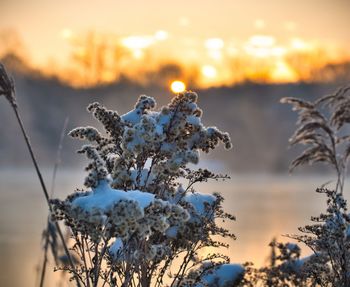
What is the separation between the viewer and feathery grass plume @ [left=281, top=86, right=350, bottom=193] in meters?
8.61

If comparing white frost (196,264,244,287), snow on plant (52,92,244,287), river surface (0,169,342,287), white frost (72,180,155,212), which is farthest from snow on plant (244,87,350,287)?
river surface (0,169,342,287)

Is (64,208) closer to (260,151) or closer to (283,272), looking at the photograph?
(283,272)

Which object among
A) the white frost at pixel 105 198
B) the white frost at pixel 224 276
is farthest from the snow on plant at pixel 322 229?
the white frost at pixel 105 198

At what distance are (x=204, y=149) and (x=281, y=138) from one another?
4709cm

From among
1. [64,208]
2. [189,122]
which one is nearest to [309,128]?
[189,122]

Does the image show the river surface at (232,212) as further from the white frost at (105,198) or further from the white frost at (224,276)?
the white frost at (105,198)

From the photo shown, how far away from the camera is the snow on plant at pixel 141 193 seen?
438cm

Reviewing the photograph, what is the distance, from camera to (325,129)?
8.86 metres

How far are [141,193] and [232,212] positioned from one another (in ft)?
82.0

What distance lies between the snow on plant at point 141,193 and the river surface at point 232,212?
8.99 ft

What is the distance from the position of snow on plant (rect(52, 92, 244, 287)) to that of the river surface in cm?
274

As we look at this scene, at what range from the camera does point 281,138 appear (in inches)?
2044

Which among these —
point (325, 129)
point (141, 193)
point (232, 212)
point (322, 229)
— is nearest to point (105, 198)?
point (141, 193)

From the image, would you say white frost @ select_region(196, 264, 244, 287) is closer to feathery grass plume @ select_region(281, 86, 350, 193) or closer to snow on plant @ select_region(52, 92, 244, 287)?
snow on plant @ select_region(52, 92, 244, 287)
